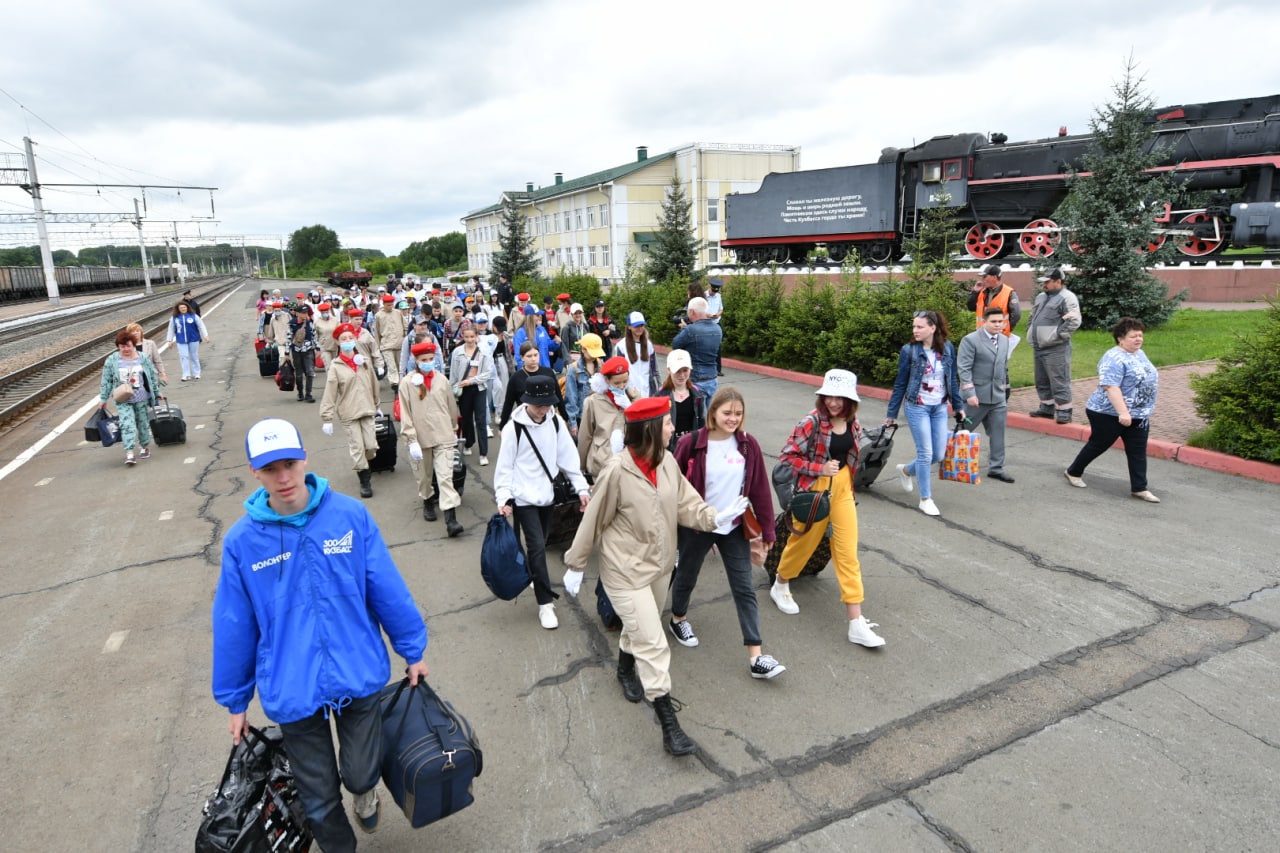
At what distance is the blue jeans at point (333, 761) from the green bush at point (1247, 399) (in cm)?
831

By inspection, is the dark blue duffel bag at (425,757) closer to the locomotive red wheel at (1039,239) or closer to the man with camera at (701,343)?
the man with camera at (701,343)

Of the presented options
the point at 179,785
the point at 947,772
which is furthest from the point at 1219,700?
the point at 179,785

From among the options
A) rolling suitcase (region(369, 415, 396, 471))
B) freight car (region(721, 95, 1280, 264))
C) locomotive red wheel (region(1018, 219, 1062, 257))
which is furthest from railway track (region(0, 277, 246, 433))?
locomotive red wheel (region(1018, 219, 1062, 257))

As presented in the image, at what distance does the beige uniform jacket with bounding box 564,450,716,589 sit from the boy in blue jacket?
3.77ft

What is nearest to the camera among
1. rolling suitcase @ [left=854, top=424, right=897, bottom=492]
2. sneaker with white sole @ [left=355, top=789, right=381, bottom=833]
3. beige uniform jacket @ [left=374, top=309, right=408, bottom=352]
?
sneaker with white sole @ [left=355, top=789, right=381, bottom=833]

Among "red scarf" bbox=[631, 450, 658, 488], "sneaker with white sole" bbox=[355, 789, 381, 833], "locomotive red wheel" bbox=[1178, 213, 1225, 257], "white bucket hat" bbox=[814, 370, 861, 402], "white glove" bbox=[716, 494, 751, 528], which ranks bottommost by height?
"sneaker with white sole" bbox=[355, 789, 381, 833]

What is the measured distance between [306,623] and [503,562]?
2014mm

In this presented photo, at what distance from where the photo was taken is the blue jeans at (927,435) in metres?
6.11

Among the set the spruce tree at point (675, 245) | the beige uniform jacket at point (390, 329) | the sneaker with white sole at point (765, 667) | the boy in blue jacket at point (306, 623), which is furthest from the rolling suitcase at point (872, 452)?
the spruce tree at point (675, 245)

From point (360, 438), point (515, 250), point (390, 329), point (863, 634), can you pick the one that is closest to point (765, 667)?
point (863, 634)

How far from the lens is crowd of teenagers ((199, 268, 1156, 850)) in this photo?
235 centimetres

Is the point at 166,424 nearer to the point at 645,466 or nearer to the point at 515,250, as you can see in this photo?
the point at 645,466

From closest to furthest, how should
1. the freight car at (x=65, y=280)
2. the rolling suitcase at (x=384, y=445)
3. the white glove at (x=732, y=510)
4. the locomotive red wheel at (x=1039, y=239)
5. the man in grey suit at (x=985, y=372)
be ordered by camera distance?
1. the white glove at (x=732, y=510)
2. the man in grey suit at (x=985, y=372)
3. the rolling suitcase at (x=384, y=445)
4. the locomotive red wheel at (x=1039, y=239)
5. the freight car at (x=65, y=280)

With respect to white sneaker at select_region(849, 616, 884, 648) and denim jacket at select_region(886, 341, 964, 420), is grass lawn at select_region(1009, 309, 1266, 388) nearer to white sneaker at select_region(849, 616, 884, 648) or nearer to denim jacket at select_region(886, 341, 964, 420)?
denim jacket at select_region(886, 341, 964, 420)
